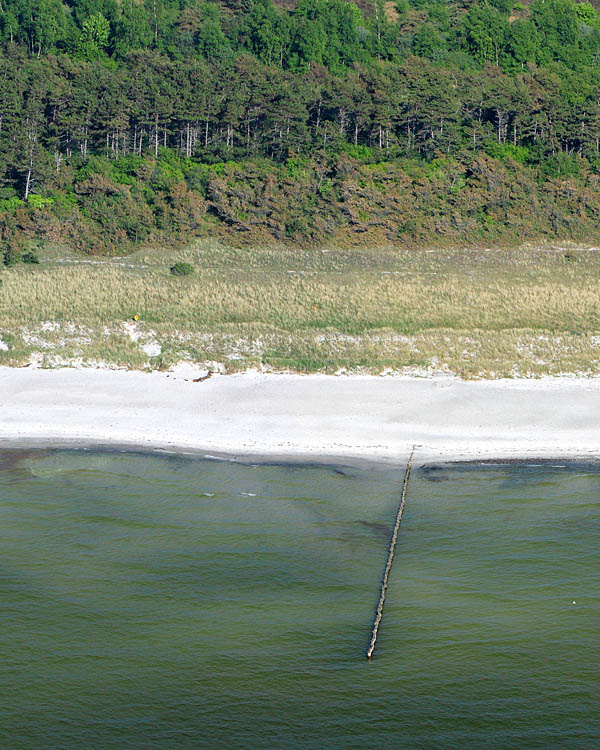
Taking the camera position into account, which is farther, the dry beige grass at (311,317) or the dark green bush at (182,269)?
the dark green bush at (182,269)

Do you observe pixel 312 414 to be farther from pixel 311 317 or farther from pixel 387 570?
pixel 311 317

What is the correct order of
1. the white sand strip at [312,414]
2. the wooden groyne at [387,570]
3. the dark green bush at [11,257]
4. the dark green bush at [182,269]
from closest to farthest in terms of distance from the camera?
1. the wooden groyne at [387,570]
2. the white sand strip at [312,414]
3. the dark green bush at [182,269]
4. the dark green bush at [11,257]

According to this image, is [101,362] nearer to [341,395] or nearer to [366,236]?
[341,395]

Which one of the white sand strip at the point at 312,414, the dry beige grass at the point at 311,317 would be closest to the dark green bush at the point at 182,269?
the dry beige grass at the point at 311,317

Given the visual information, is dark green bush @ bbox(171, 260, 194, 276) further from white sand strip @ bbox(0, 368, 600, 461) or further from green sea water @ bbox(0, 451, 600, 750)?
green sea water @ bbox(0, 451, 600, 750)

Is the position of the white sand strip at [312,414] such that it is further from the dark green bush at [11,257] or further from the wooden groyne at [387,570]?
the dark green bush at [11,257]

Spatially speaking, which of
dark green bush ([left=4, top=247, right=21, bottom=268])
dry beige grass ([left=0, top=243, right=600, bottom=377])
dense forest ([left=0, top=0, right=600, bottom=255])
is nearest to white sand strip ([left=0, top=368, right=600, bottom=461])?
dry beige grass ([left=0, top=243, right=600, bottom=377])
